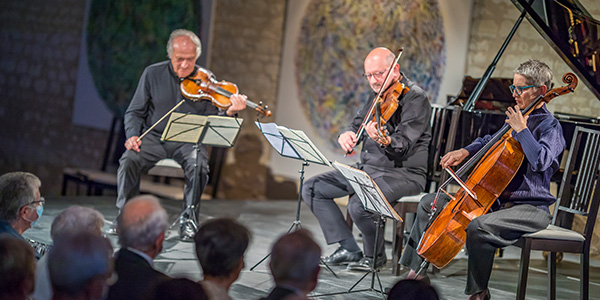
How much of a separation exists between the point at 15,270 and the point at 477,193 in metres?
2.19

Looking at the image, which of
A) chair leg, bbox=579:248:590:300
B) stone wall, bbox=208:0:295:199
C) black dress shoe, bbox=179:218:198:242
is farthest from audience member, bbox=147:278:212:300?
stone wall, bbox=208:0:295:199

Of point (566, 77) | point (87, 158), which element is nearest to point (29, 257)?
point (566, 77)

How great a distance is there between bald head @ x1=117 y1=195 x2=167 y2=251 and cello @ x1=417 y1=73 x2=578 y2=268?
1.52 m

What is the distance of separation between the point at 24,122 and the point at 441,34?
633 centimetres

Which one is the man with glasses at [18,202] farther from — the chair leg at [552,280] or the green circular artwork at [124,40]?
the green circular artwork at [124,40]

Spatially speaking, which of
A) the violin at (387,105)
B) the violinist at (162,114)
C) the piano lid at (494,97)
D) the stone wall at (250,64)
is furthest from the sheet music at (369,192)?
the stone wall at (250,64)

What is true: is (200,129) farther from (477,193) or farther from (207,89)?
(477,193)

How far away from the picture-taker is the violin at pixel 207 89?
4820mm

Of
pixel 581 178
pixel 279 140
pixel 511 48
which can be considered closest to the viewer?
pixel 581 178

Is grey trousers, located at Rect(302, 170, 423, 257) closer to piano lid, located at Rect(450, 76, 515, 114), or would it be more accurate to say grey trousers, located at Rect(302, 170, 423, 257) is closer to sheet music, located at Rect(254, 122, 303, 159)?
sheet music, located at Rect(254, 122, 303, 159)

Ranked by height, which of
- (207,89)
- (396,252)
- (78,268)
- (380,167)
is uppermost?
(207,89)

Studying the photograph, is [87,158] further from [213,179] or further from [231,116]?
[231,116]

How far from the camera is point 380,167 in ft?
14.3

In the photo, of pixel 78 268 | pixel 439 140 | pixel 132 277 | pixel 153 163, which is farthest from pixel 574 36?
pixel 78 268
